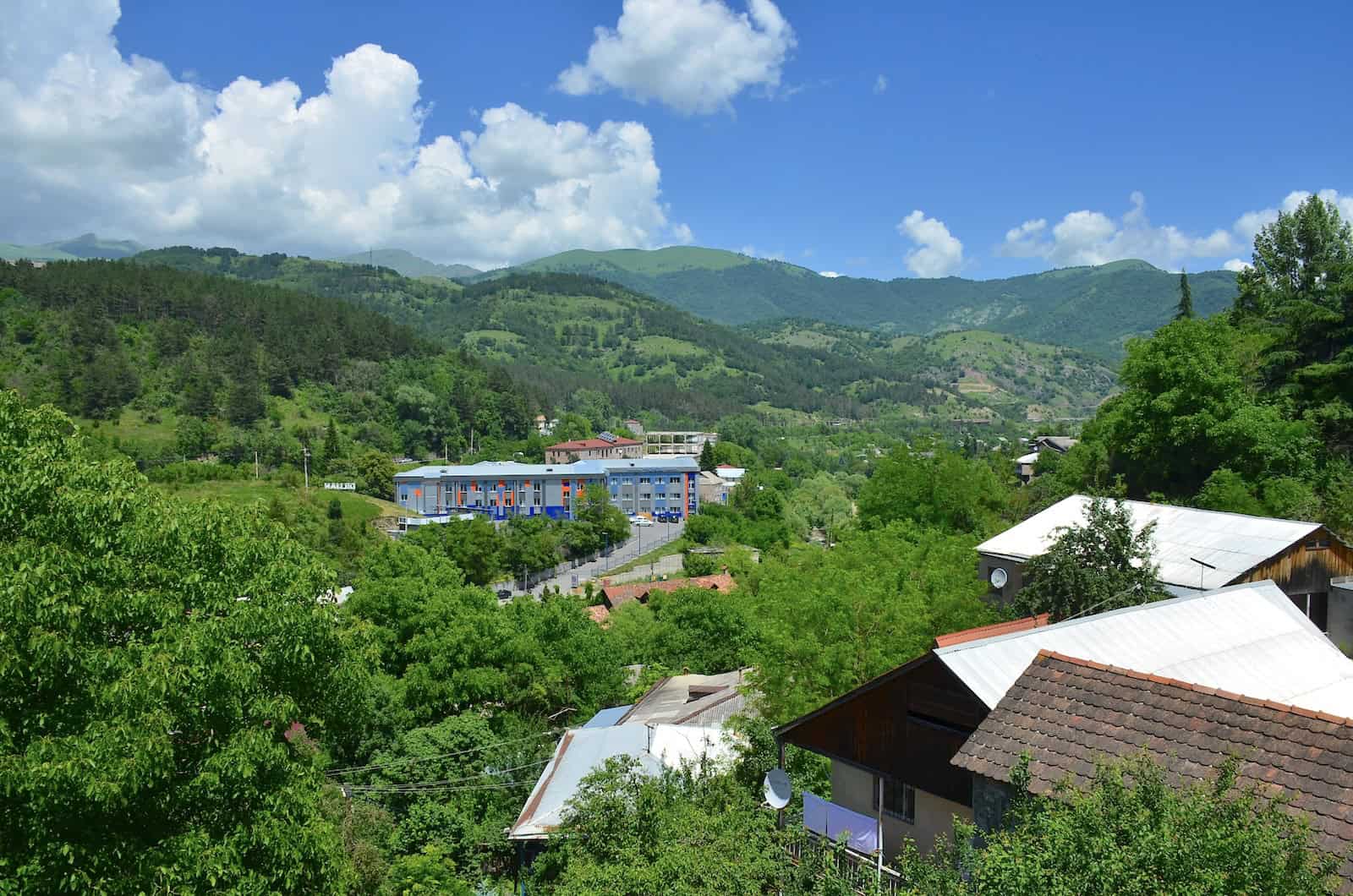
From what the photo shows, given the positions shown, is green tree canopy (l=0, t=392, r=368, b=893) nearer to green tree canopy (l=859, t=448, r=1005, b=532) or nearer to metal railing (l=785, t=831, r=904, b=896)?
metal railing (l=785, t=831, r=904, b=896)

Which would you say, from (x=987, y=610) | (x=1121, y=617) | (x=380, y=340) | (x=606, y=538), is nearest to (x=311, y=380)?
(x=380, y=340)

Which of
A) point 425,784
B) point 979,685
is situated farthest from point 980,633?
point 425,784

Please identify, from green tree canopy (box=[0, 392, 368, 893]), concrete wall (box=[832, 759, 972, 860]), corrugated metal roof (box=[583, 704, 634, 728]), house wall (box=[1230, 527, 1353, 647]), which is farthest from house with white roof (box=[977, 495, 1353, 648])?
green tree canopy (box=[0, 392, 368, 893])

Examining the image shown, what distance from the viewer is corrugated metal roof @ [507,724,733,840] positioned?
1602 cm

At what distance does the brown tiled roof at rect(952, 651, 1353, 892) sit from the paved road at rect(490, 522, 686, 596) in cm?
4735

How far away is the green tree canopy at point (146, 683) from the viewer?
8906 millimetres

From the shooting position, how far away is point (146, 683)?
8.95m

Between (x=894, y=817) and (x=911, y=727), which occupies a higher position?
(x=911, y=727)

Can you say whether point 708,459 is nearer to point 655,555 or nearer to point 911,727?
point 655,555

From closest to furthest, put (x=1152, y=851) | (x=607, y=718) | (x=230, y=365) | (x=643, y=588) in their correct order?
(x=1152, y=851)
(x=607, y=718)
(x=643, y=588)
(x=230, y=365)

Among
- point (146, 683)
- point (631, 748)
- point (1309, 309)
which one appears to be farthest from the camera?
point (1309, 309)

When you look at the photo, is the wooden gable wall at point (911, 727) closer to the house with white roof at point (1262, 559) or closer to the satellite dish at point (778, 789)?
the satellite dish at point (778, 789)

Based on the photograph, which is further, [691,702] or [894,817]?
[691,702]

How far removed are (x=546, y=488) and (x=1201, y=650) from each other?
88852 mm
